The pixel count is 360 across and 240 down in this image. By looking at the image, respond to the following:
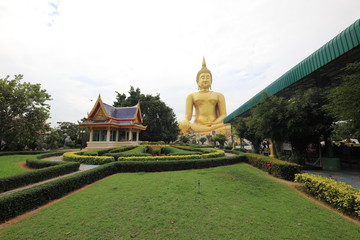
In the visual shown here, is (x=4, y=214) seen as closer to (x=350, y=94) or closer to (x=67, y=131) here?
(x=350, y=94)

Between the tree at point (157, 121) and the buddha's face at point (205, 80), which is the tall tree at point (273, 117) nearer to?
the tree at point (157, 121)

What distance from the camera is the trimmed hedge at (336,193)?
13.9ft

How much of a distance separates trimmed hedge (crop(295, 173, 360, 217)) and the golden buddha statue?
96.4ft

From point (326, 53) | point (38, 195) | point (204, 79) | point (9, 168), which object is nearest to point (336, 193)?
point (326, 53)

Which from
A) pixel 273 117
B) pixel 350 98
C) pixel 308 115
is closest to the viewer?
pixel 350 98

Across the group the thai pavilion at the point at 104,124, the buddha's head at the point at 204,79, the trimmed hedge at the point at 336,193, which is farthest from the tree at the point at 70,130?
the trimmed hedge at the point at 336,193

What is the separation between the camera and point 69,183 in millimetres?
5996

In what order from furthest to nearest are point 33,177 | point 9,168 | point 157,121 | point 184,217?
point 157,121
point 9,168
point 33,177
point 184,217

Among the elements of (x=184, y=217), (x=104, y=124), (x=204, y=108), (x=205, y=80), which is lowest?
(x=184, y=217)

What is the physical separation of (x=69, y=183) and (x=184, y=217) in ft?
15.0

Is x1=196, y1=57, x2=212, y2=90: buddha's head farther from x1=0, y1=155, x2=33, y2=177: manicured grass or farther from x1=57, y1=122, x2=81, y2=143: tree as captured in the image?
x1=0, y1=155, x2=33, y2=177: manicured grass

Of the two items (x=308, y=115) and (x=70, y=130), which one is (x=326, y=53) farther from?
(x=70, y=130)

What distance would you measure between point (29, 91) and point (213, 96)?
29.8 meters

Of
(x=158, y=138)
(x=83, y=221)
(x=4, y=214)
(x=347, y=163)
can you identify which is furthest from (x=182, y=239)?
(x=158, y=138)
